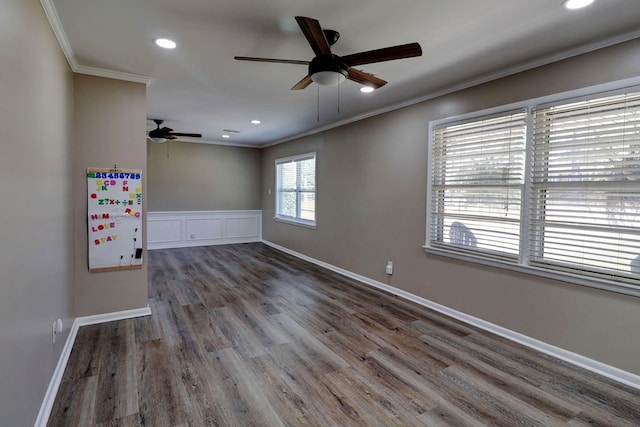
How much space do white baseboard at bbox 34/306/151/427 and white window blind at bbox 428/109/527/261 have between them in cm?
342

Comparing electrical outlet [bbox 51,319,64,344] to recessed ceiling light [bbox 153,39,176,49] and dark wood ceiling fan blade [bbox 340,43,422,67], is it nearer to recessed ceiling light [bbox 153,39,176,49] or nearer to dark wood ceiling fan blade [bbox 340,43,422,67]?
recessed ceiling light [bbox 153,39,176,49]

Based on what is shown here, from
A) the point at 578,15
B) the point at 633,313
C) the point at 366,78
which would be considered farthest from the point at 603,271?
the point at 366,78

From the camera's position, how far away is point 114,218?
3.26m

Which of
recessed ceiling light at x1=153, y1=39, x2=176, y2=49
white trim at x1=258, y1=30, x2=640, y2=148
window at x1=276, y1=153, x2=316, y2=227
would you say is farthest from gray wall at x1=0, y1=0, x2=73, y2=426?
window at x1=276, y1=153, x2=316, y2=227

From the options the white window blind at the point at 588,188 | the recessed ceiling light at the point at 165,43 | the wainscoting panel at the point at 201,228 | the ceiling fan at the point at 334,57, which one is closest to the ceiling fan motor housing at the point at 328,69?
the ceiling fan at the point at 334,57

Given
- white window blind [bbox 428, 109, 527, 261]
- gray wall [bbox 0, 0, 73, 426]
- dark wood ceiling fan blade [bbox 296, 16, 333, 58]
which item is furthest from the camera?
white window blind [bbox 428, 109, 527, 261]

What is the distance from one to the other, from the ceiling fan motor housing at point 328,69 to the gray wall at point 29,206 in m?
1.57

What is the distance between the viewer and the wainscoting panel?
7023mm

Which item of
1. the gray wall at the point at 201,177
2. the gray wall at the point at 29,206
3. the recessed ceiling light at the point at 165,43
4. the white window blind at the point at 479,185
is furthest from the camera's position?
the gray wall at the point at 201,177

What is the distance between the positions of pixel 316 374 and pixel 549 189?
2.46 meters

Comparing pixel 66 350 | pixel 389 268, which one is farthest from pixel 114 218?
pixel 389 268

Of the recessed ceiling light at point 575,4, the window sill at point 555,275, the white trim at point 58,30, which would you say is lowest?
the window sill at point 555,275

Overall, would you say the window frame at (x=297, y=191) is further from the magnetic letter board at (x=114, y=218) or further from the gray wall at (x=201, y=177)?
the magnetic letter board at (x=114, y=218)

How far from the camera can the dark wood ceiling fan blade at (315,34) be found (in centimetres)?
172
